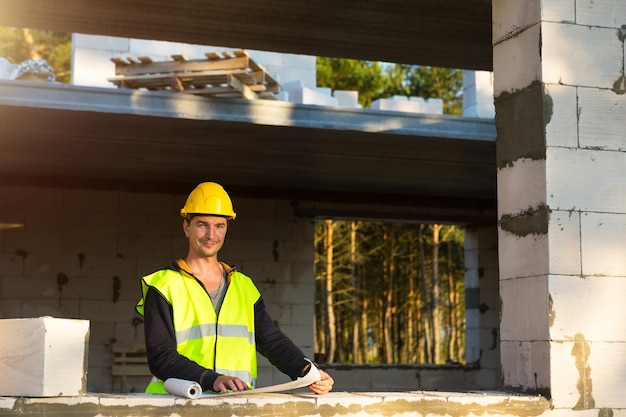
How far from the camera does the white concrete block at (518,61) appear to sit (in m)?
4.98

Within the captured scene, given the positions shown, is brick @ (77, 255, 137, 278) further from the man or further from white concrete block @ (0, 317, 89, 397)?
white concrete block @ (0, 317, 89, 397)

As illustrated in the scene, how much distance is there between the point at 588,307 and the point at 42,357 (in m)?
2.53

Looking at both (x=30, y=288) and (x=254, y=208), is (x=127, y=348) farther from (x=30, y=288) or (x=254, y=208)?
(x=254, y=208)

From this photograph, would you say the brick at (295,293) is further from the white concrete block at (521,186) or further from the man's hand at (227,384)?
the man's hand at (227,384)

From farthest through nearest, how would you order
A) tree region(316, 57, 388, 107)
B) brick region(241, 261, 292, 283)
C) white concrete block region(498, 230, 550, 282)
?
1. tree region(316, 57, 388, 107)
2. brick region(241, 261, 292, 283)
3. white concrete block region(498, 230, 550, 282)

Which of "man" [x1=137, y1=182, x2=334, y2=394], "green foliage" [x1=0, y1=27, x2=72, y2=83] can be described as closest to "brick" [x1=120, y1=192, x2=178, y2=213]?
"man" [x1=137, y1=182, x2=334, y2=394]

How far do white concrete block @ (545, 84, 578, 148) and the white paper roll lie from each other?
80.9 inches

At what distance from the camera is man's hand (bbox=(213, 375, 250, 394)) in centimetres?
421

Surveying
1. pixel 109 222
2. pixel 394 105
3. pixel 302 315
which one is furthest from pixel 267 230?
pixel 394 105

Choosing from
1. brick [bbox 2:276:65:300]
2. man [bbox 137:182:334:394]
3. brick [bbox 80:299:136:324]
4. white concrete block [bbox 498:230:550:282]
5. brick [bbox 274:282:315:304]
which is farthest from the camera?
brick [bbox 274:282:315:304]

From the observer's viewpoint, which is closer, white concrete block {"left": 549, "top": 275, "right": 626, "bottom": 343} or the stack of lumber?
white concrete block {"left": 549, "top": 275, "right": 626, "bottom": 343}

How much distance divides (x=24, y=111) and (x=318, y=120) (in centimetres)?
270

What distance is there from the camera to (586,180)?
4.91 metres

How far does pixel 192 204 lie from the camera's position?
4.79m
